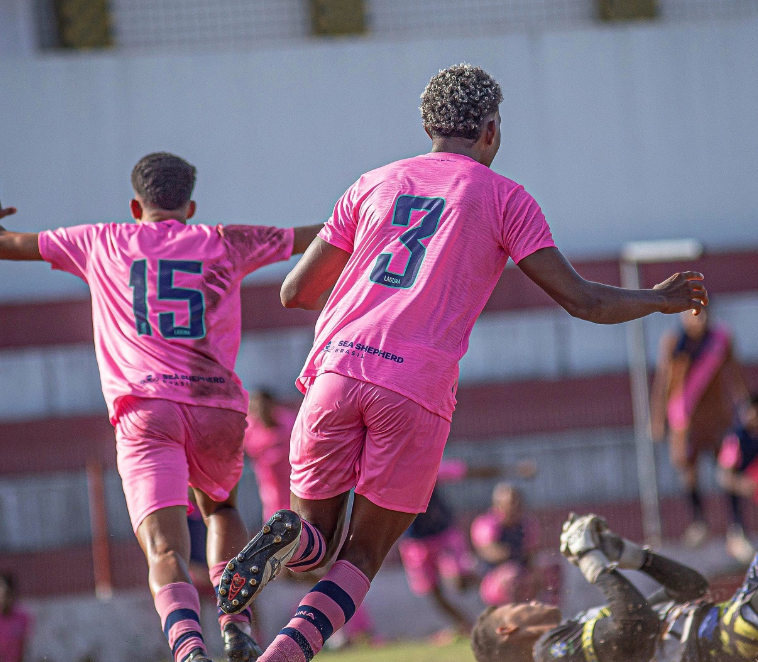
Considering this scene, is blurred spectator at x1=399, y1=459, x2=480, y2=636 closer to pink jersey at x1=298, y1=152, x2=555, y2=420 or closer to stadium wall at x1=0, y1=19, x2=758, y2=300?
pink jersey at x1=298, y1=152, x2=555, y2=420

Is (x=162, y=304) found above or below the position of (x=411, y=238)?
below

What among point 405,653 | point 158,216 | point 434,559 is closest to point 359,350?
point 158,216

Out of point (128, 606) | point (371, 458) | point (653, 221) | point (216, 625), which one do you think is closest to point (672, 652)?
point (371, 458)

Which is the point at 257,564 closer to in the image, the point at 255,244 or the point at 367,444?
the point at 367,444

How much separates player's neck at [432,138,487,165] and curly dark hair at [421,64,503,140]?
0.7 inches

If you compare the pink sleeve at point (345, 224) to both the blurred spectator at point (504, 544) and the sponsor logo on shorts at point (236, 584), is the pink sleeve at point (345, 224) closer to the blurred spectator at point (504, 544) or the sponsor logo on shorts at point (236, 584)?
the sponsor logo on shorts at point (236, 584)

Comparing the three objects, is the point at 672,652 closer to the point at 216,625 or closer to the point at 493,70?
the point at 216,625

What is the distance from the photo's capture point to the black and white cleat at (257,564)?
137 inches

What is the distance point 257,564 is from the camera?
349 centimetres

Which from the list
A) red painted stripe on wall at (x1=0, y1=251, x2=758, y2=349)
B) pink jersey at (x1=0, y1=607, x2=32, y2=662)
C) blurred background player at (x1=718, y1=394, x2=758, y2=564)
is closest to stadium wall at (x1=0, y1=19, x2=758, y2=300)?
red painted stripe on wall at (x1=0, y1=251, x2=758, y2=349)

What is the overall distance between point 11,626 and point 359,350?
6336mm

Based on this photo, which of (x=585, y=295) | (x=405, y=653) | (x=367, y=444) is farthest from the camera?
(x=405, y=653)

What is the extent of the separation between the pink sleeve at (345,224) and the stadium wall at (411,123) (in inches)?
438

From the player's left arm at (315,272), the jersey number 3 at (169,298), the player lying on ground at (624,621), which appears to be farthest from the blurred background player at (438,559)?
the player's left arm at (315,272)
